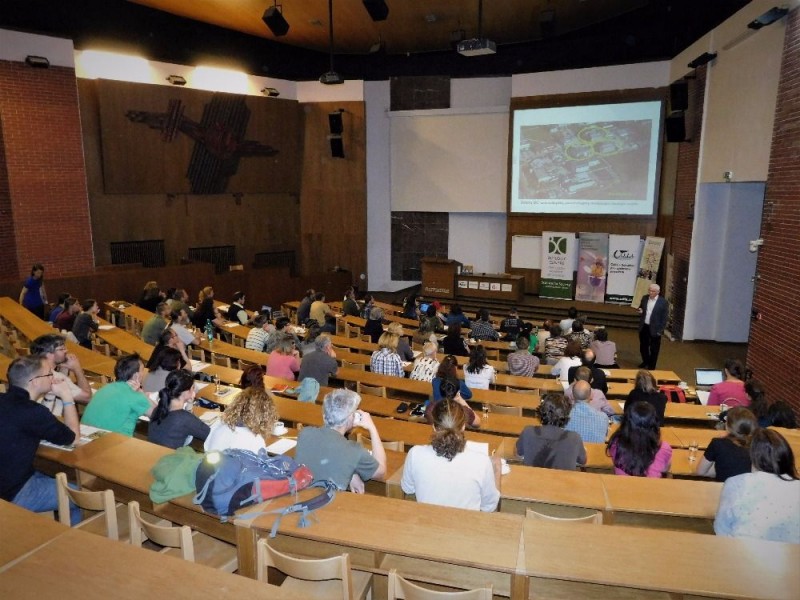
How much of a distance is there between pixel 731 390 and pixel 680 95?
→ 6.76 meters

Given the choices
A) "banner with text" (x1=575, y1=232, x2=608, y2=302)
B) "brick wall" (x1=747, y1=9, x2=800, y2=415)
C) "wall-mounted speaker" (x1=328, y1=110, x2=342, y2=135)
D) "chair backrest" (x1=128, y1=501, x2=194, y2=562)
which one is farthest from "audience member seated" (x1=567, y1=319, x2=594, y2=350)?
"wall-mounted speaker" (x1=328, y1=110, x2=342, y2=135)

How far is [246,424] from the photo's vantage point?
11.3ft

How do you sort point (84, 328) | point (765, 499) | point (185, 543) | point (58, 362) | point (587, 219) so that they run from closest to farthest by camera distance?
point (185, 543)
point (765, 499)
point (58, 362)
point (84, 328)
point (587, 219)

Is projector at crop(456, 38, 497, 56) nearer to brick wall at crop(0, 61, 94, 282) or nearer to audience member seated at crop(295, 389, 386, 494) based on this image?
brick wall at crop(0, 61, 94, 282)

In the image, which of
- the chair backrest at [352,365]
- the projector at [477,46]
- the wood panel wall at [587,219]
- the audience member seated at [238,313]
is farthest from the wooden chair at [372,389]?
the wood panel wall at [587,219]

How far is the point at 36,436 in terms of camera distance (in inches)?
133

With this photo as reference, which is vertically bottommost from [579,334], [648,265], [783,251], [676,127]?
[579,334]

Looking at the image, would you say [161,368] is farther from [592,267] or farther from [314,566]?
[592,267]

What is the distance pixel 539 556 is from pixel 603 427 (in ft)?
8.34

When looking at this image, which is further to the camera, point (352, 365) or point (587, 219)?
point (587, 219)

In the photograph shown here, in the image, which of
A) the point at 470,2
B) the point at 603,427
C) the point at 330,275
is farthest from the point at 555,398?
the point at 330,275

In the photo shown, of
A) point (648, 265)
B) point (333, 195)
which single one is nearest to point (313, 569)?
point (648, 265)

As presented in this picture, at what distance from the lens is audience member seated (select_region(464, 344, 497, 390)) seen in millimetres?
6172

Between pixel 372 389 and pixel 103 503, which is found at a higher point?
pixel 103 503
